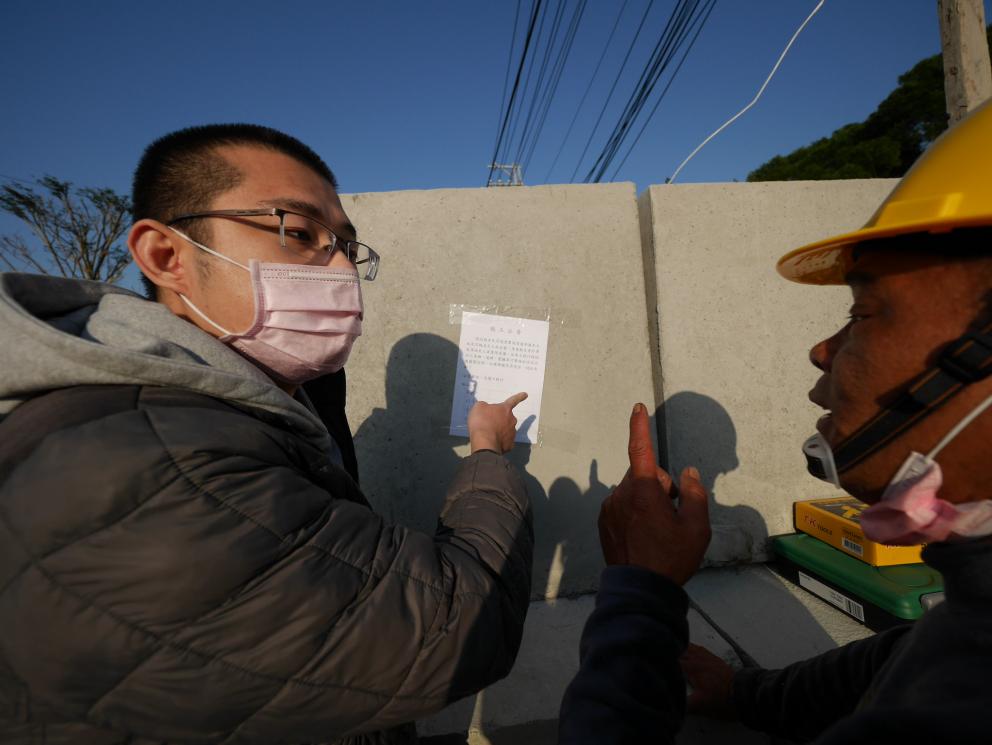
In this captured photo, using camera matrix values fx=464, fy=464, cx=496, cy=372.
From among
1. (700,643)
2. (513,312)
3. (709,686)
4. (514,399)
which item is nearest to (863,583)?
(700,643)

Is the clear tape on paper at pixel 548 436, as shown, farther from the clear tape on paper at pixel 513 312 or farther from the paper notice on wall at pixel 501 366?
the clear tape on paper at pixel 513 312

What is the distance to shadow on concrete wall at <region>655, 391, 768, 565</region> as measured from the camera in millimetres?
2197

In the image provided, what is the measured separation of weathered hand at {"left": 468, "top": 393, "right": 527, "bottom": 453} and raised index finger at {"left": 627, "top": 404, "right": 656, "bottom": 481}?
549mm

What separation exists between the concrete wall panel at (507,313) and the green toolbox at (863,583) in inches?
33.6

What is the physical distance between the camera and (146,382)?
2.90ft

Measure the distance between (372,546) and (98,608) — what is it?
0.42 metres

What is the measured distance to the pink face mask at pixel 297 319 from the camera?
4.34ft

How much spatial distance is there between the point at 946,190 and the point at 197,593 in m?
1.48

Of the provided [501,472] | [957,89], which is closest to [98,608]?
A: [501,472]

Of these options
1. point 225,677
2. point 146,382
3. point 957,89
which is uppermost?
point 957,89

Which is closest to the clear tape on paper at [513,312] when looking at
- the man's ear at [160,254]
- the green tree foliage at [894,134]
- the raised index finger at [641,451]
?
the raised index finger at [641,451]

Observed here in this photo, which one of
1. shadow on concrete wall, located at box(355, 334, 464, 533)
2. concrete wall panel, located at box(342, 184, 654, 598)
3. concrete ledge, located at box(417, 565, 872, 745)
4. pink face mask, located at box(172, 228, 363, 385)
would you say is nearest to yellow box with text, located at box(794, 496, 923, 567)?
concrete ledge, located at box(417, 565, 872, 745)

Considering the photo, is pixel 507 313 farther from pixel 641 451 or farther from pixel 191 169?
pixel 191 169

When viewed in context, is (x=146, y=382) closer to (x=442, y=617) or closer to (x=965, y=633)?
(x=442, y=617)
